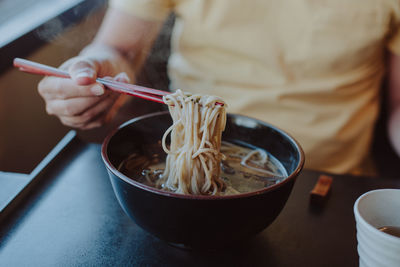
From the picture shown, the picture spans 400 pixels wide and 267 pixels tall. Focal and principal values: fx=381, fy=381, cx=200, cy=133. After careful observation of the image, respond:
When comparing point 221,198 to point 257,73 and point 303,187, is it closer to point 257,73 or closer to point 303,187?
point 303,187

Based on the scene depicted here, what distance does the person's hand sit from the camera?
0.93 metres

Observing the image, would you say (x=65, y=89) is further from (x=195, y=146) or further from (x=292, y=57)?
(x=292, y=57)

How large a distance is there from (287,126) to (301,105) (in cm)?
10

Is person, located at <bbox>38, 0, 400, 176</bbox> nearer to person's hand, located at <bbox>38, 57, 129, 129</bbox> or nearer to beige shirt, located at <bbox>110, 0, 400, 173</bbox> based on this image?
beige shirt, located at <bbox>110, 0, 400, 173</bbox>

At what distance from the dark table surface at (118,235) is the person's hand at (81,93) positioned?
18 centimetres

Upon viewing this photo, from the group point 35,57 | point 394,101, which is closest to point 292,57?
point 394,101

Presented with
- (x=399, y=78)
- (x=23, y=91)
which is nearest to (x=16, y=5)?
(x=23, y=91)

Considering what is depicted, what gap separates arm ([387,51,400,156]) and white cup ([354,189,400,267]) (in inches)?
32.3

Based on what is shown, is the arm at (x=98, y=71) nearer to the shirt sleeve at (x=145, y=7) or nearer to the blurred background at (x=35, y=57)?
the shirt sleeve at (x=145, y=7)

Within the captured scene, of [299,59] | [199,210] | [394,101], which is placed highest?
[199,210]

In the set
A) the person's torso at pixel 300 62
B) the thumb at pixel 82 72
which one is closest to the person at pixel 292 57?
the person's torso at pixel 300 62

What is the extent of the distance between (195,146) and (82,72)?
327mm

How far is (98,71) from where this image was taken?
104 centimetres

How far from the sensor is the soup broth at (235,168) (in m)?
0.91
